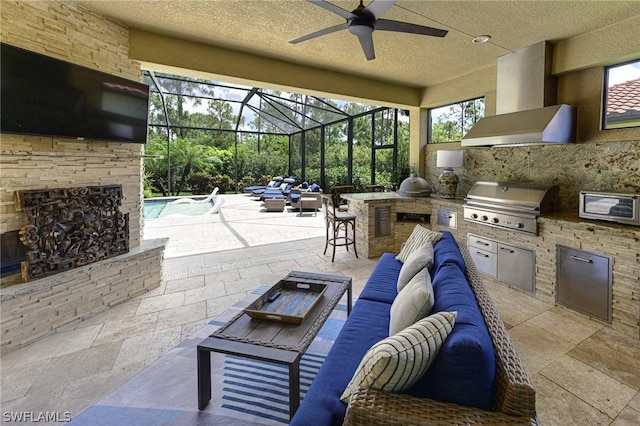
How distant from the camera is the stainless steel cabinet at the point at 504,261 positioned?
3.62 meters

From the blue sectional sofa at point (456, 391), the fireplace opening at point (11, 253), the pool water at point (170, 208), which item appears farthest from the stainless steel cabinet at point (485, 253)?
the pool water at point (170, 208)

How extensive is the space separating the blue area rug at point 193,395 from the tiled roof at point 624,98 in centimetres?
402

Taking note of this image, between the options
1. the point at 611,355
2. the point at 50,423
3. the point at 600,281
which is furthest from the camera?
the point at 600,281

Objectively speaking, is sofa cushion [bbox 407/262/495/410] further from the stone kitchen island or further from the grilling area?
the stone kitchen island

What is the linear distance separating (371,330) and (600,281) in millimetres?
2656

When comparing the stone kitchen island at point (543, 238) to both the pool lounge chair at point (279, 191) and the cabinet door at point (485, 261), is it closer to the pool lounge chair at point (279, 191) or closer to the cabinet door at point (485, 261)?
the cabinet door at point (485, 261)

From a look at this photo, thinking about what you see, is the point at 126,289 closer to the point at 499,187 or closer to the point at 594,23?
the point at 499,187

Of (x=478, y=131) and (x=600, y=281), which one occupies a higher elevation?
(x=478, y=131)

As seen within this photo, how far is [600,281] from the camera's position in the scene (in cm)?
296

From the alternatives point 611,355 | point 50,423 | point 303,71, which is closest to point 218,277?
point 50,423

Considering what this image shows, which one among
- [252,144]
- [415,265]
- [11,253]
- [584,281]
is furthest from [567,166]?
[252,144]

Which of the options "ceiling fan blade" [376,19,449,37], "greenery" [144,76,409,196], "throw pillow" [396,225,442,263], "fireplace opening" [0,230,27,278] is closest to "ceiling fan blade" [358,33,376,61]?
"ceiling fan blade" [376,19,449,37]

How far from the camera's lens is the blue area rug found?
1.80 meters

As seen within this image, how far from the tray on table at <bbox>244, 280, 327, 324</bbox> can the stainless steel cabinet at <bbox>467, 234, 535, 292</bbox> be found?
264cm
